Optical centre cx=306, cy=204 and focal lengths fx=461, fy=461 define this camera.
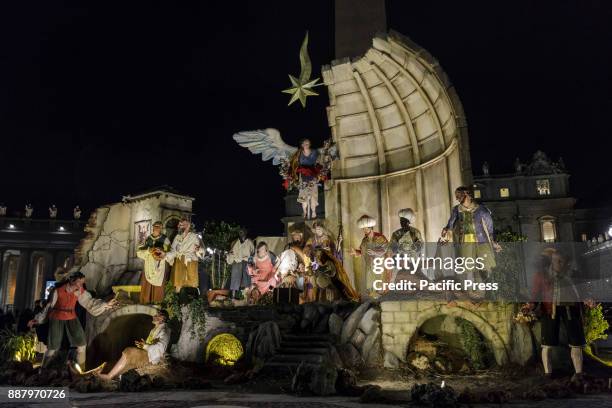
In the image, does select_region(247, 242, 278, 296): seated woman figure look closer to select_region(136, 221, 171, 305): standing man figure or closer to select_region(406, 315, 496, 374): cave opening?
select_region(136, 221, 171, 305): standing man figure

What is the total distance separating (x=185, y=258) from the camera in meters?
13.5

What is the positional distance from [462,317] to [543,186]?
56.6 m

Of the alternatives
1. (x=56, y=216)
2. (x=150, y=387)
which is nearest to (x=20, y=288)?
(x=56, y=216)

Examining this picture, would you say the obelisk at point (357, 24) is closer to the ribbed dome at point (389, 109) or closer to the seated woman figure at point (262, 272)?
the ribbed dome at point (389, 109)

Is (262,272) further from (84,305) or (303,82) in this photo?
(303,82)

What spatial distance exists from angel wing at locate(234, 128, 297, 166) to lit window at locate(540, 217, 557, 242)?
5108 cm

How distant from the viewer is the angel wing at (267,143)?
17234 millimetres

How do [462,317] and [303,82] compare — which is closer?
[462,317]

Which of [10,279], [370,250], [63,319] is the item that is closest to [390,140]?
[370,250]

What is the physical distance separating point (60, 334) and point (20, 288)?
61294 millimetres

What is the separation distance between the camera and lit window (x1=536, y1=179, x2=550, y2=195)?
194ft

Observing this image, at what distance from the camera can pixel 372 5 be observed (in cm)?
1675

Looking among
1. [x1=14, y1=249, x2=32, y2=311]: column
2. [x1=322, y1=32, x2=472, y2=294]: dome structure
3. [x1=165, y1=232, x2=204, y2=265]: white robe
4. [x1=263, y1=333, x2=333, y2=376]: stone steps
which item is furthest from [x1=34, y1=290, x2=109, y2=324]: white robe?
[x1=14, y1=249, x2=32, y2=311]: column

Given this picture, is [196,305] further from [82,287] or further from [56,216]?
[56,216]
